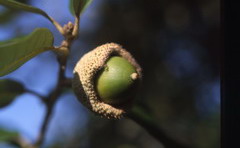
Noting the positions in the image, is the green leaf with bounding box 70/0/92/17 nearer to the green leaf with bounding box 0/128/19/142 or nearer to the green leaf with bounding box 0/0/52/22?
the green leaf with bounding box 0/0/52/22

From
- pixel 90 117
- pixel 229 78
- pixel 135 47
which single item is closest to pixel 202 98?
pixel 135 47

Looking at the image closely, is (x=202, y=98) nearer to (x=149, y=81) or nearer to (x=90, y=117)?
(x=149, y=81)

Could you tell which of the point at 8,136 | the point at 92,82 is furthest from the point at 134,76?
the point at 8,136

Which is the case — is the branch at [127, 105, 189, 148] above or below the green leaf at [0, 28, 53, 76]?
above

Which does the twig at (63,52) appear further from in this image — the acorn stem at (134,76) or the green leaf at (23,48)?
the acorn stem at (134,76)

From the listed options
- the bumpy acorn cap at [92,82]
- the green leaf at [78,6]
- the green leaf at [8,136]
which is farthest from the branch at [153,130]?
the green leaf at [8,136]

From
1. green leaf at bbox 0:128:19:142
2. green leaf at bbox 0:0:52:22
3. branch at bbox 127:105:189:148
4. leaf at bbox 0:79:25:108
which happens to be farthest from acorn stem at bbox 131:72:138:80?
green leaf at bbox 0:128:19:142

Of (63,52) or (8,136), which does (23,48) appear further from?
(8,136)
